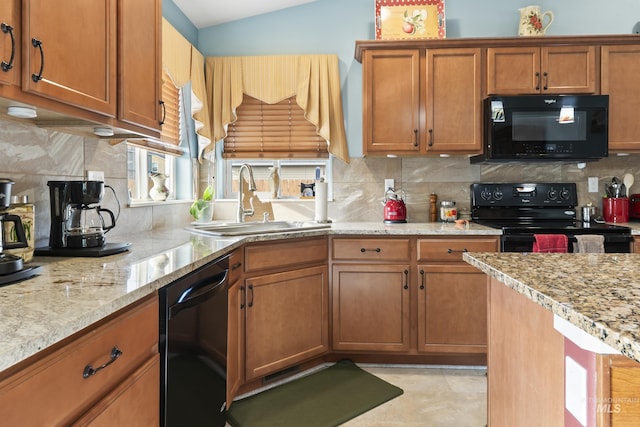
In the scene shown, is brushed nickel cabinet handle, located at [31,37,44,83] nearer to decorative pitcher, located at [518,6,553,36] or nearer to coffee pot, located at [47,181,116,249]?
coffee pot, located at [47,181,116,249]

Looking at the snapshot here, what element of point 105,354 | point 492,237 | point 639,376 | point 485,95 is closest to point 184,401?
point 105,354

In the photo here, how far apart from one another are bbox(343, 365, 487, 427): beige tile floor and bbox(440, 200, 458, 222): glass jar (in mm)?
1045

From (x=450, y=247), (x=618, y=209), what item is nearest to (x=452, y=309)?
(x=450, y=247)

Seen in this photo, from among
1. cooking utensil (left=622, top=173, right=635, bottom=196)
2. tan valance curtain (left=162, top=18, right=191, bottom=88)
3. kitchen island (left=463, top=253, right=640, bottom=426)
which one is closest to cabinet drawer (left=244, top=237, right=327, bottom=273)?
kitchen island (left=463, top=253, right=640, bottom=426)

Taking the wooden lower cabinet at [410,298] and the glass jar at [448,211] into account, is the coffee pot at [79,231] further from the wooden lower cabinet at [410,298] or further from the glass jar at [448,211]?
the glass jar at [448,211]

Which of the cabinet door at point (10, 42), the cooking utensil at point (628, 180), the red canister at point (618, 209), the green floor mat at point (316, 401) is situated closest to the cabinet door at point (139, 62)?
the cabinet door at point (10, 42)

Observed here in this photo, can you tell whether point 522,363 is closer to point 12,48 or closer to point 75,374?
point 75,374

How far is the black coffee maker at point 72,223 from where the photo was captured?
1.45 m

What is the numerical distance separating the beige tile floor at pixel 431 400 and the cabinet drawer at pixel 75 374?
1.29 m

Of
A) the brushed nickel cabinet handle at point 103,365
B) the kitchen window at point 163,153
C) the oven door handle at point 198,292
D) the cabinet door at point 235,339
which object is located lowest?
the cabinet door at point 235,339

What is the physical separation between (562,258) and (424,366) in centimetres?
157

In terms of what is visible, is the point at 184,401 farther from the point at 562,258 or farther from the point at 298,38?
the point at 298,38

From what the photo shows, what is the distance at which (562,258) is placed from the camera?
4.13ft

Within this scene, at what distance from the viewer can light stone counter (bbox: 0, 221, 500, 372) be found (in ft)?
2.23
